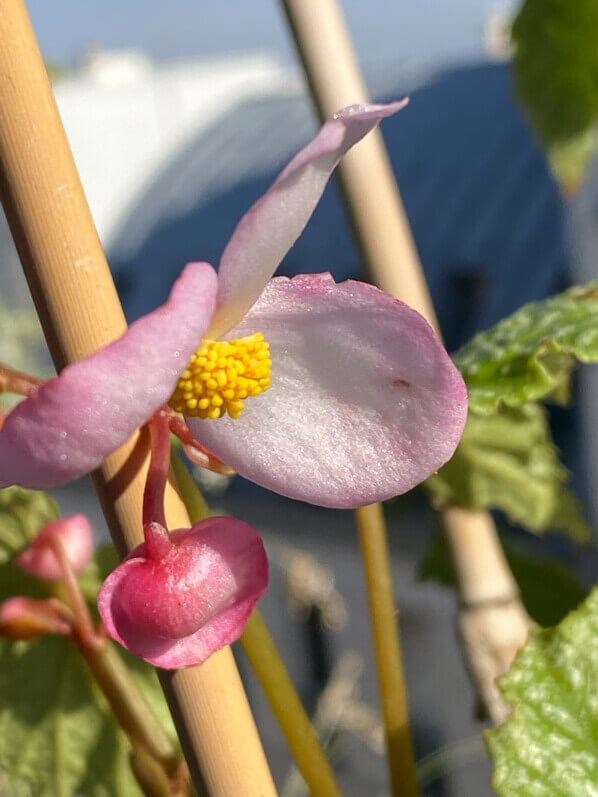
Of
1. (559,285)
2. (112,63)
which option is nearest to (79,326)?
(559,285)

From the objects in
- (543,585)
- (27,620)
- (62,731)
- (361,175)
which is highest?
(361,175)

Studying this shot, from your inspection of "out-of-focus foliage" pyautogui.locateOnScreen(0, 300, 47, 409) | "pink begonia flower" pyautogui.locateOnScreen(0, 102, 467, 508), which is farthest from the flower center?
"out-of-focus foliage" pyautogui.locateOnScreen(0, 300, 47, 409)

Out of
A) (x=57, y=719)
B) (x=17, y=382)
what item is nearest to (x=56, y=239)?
(x=17, y=382)

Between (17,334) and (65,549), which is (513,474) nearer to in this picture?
(65,549)

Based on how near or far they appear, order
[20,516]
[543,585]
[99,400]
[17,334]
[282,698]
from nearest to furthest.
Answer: [99,400]
[282,698]
[20,516]
[543,585]
[17,334]

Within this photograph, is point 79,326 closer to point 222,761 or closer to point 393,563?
point 222,761

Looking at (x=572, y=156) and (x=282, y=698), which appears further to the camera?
(x=572, y=156)
